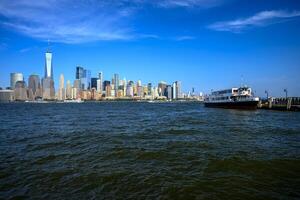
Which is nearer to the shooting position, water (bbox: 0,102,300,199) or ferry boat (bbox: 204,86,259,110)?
water (bbox: 0,102,300,199)

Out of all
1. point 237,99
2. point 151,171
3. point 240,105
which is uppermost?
point 237,99

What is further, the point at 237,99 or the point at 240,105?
the point at 237,99

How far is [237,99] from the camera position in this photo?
9119 cm

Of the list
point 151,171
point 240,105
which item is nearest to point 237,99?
point 240,105

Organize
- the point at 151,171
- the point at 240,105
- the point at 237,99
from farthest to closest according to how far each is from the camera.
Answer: the point at 237,99 < the point at 240,105 < the point at 151,171

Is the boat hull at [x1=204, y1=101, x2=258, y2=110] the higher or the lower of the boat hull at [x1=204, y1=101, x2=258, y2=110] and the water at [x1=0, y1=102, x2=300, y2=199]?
the higher

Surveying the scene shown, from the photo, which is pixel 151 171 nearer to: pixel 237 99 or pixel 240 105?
pixel 240 105

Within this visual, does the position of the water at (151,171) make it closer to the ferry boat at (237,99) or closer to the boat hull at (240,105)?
the boat hull at (240,105)

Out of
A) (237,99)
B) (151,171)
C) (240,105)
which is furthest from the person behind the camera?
(237,99)

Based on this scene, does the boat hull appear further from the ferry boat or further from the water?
the water

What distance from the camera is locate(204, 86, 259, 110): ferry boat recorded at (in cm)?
8081

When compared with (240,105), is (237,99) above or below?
above

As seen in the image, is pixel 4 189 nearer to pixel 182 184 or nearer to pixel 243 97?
pixel 182 184

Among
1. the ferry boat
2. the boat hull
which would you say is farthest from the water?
the ferry boat
